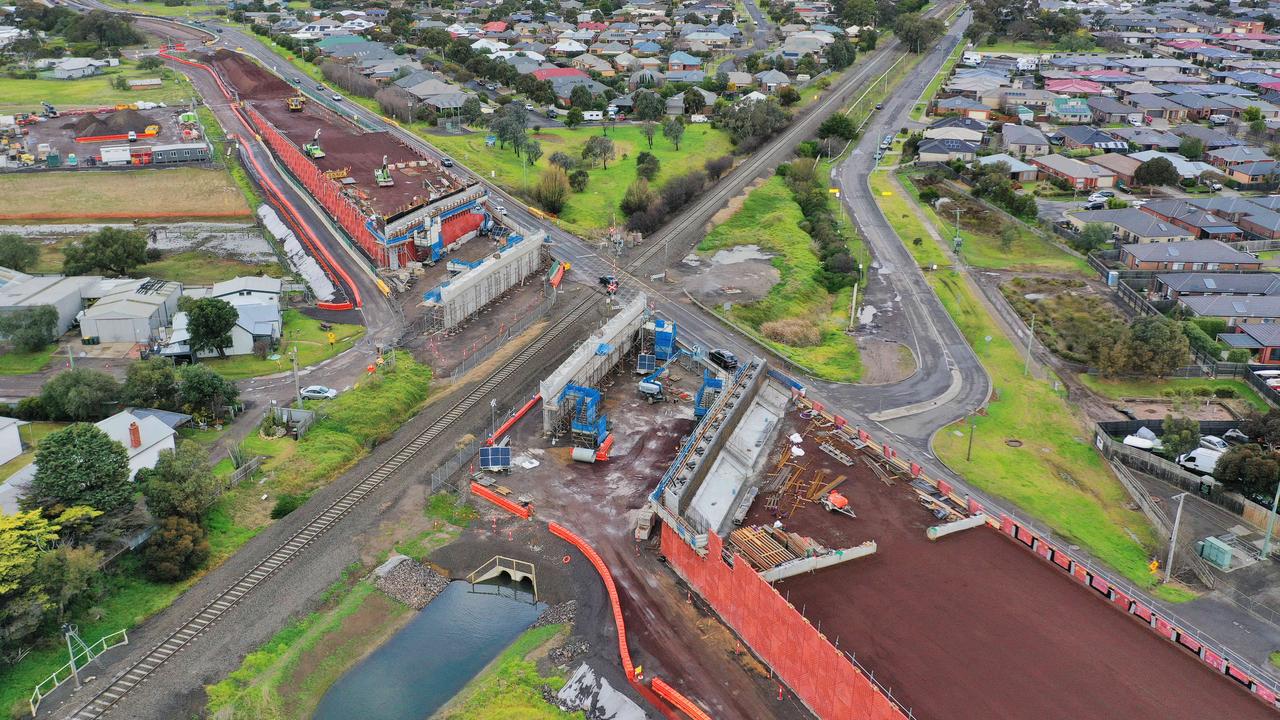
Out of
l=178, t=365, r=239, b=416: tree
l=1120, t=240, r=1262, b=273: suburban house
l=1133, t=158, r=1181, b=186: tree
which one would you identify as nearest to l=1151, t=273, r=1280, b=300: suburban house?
l=1120, t=240, r=1262, b=273: suburban house

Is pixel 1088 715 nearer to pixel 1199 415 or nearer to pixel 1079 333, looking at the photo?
pixel 1199 415

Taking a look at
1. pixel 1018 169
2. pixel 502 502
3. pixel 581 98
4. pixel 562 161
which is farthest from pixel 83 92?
pixel 1018 169

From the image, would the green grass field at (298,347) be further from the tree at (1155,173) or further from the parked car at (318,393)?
the tree at (1155,173)

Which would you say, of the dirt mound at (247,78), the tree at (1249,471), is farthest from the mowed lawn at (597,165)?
the tree at (1249,471)

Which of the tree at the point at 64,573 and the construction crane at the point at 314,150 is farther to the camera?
the construction crane at the point at 314,150

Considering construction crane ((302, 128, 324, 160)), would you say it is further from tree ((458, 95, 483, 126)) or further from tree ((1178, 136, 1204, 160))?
tree ((1178, 136, 1204, 160))

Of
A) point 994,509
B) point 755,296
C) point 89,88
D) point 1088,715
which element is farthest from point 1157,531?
point 89,88
